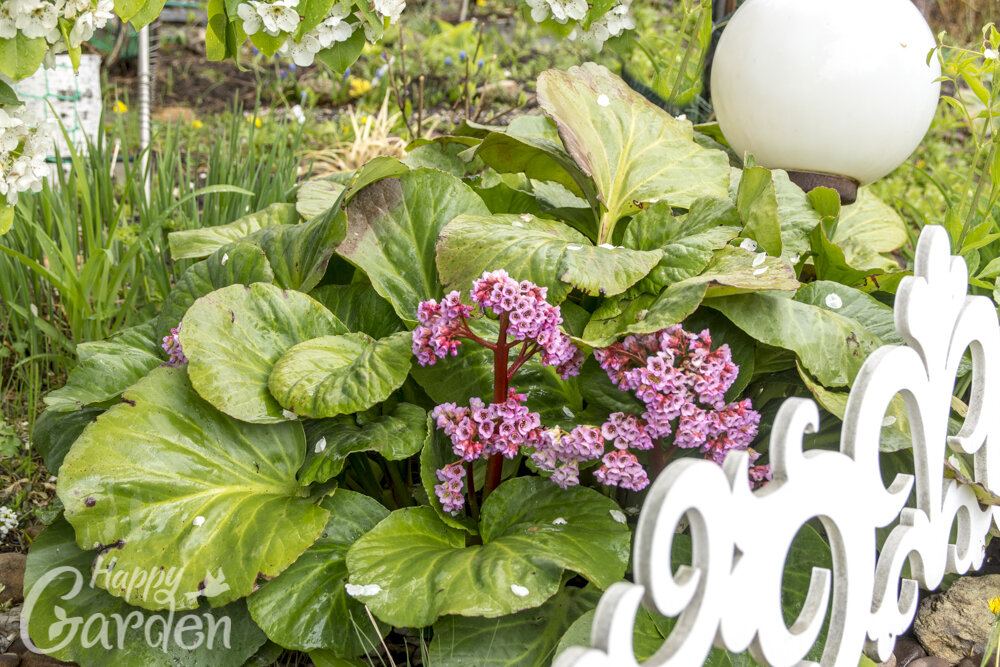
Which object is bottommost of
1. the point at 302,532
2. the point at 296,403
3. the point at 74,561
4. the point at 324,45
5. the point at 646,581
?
the point at 74,561

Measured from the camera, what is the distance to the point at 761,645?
32.7 inches

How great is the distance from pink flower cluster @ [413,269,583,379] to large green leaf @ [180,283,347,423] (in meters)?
0.26

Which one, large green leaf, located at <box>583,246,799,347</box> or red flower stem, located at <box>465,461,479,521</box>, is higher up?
large green leaf, located at <box>583,246,799,347</box>

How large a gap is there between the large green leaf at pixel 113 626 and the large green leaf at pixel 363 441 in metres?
0.21

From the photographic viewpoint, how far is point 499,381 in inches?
44.7

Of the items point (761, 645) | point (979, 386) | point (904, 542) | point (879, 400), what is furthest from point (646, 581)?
point (979, 386)

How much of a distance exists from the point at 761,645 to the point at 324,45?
3.12ft

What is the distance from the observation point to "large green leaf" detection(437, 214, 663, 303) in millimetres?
1163

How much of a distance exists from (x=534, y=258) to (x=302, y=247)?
1.52 ft

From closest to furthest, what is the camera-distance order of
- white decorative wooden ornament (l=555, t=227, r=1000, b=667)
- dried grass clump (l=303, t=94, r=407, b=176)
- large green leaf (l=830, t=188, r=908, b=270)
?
white decorative wooden ornament (l=555, t=227, r=1000, b=667) → large green leaf (l=830, t=188, r=908, b=270) → dried grass clump (l=303, t=94, r=407, b=176)

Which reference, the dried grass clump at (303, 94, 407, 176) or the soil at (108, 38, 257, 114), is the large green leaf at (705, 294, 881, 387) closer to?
the dried grass clump at (303, 94, 407, 176)

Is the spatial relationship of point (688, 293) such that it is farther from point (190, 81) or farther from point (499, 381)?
point (190, 81)

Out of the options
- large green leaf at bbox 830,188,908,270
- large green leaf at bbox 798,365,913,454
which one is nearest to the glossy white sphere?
large green leaf at bbox 830,188,908,270

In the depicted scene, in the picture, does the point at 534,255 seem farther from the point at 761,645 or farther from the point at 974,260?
the point at 974,260
